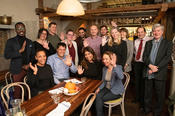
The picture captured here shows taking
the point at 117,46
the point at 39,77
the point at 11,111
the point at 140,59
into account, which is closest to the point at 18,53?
the point at 39,77

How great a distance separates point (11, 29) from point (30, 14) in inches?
36.3

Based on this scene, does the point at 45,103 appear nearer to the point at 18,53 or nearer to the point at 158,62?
the point at 18,53

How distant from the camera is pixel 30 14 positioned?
4406mm

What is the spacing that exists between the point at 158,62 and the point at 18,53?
2.50 meters

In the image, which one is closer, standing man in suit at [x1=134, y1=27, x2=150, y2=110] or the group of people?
the group of people

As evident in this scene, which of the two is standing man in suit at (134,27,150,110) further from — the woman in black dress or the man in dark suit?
the woman in black dress

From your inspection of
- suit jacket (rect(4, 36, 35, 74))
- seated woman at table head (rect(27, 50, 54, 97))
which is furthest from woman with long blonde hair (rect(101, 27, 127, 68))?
suit jacket (rect(4, 36, 35, 74))

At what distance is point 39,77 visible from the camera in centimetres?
213

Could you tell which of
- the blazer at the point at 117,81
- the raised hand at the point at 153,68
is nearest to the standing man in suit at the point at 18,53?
the blazer at the point at 117,81

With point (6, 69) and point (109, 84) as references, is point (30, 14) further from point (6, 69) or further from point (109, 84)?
point (109, 84)

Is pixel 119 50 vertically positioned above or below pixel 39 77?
above

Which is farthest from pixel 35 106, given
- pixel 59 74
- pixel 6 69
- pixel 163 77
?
pixel 6 69

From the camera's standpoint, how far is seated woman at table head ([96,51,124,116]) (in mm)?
2133

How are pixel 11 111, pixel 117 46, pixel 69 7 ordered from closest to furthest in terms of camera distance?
pixel 11 111 → pixel 69 7 → pixel 117 46
